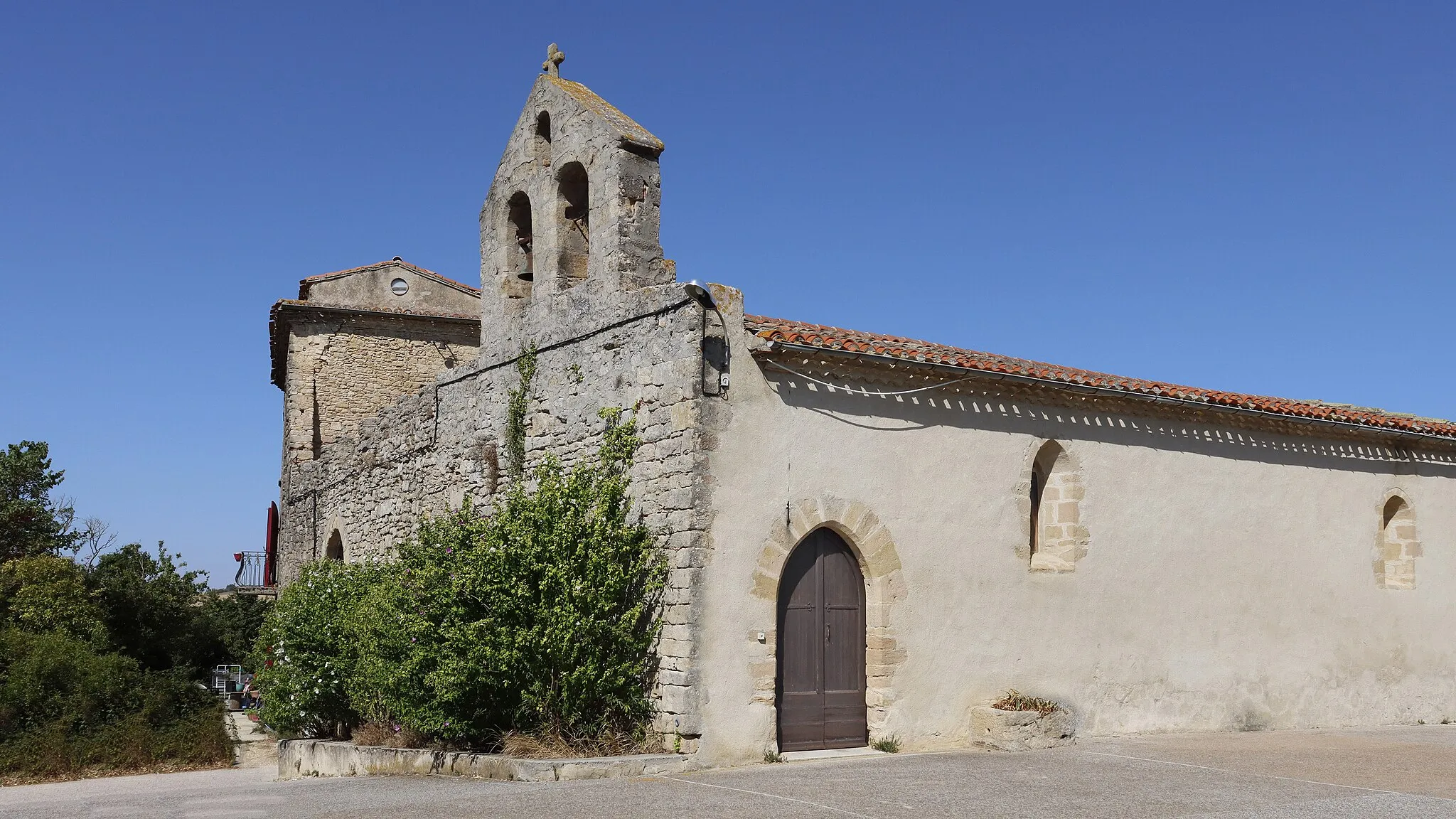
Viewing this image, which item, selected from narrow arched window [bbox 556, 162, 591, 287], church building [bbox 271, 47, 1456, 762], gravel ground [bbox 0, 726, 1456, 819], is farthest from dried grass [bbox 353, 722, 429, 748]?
narrow arched window [bbox 556, 162, 591, 287]

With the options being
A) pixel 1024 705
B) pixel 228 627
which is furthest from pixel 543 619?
pixel 228 627

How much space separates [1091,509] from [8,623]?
1543cm

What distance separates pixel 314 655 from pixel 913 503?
6832mm

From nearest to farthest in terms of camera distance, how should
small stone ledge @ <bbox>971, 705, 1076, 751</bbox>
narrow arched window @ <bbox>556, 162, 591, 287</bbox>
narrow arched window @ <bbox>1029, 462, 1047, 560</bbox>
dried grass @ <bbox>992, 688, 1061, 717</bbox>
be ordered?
1. small stone ledge @ <bbox>971, 705, 1076, 751</bbox>
2. dried grass @ <bbox>992, 688, 1061, 717</bbox>
3. narrow arched window @ <bbox>556, 162, 591, 287</bbox>
4. narrow arched window @ <bbox>1029, 462, 1047, 560</bbox>

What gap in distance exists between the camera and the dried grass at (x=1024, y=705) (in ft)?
37.7

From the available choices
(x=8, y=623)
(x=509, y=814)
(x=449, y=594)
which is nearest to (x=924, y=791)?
(x=509, y=814)

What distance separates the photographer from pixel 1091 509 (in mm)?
12812

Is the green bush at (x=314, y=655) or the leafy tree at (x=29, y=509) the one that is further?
the leafy tree at (x=29, y=509)

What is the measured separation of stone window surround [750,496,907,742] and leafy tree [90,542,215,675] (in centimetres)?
1294

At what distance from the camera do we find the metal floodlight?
10312 mm

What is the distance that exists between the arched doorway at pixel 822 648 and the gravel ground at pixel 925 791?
1.81 ft

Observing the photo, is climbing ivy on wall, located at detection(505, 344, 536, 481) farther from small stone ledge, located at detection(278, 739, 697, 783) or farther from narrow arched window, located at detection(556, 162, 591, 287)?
small stone ledge, located at detection(278, 739, 697, 783)

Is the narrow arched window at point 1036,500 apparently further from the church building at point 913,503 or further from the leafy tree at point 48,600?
the leafy tree at point 48,600

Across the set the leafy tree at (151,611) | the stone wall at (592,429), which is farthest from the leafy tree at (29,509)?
the stone wall at (592,429)
